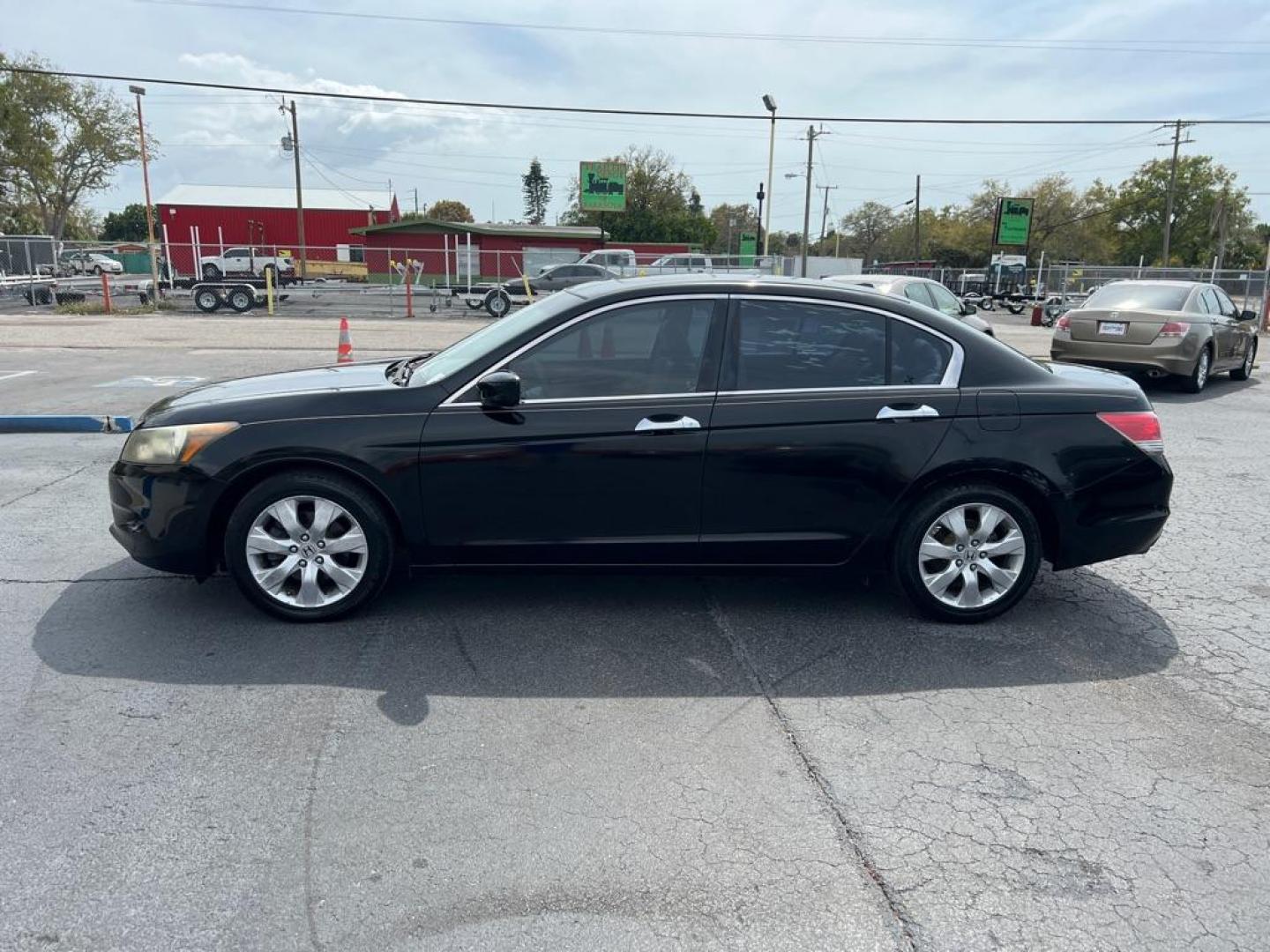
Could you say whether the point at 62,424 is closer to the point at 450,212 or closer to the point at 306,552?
the point at 306,552

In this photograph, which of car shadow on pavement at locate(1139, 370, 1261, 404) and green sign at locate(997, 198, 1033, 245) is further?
green sign at locate(997, 198, 1033, 245)

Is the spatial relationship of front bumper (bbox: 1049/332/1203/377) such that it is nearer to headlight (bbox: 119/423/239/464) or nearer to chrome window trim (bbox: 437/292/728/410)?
chrome window trim (bbox: 437/292/728/410)

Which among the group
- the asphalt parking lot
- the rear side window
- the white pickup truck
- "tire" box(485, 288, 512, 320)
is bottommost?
the asphalt parking lot

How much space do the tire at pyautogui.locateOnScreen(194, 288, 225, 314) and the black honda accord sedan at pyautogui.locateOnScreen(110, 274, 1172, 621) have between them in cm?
2635

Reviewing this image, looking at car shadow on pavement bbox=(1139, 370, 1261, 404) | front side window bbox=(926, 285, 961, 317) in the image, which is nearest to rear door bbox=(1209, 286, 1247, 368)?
car shadow on pavement bbox=(1139, 370, 1261, 404)

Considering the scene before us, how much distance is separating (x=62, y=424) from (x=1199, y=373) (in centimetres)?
1352

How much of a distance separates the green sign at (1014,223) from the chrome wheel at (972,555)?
1804 inches

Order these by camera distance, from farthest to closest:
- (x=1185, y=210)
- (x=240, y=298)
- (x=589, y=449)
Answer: (x=1185, y=210)
(x=240, y=298)
(x=589, y=449)

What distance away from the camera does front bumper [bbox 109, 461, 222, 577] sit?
425 centimetres

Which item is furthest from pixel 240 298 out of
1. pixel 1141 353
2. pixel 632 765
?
pixel 632 765

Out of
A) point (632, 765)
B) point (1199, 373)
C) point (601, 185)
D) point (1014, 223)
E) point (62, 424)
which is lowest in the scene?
point (632, 765)

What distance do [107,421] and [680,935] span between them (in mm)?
8440

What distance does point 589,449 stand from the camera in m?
4.25

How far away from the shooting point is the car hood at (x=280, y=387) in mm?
4445
